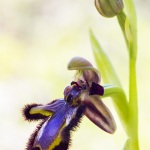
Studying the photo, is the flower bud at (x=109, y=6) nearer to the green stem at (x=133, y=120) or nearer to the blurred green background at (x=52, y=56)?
the green stem at (x=133, y=120)

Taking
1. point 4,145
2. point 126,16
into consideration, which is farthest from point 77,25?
point 126,16

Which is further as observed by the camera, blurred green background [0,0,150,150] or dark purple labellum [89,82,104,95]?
blurred green background [0,0,150,150]

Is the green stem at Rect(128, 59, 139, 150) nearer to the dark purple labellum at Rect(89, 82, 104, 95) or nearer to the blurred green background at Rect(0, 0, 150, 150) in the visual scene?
the dark purple labellum at Rect(89, 82, 104, 95)

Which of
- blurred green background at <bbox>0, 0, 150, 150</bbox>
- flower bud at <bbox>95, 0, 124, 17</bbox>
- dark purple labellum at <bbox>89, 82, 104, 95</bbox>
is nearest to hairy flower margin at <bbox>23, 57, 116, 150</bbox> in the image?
dark purple labellum at <bbox>89, 82, 104, 95</bbox>

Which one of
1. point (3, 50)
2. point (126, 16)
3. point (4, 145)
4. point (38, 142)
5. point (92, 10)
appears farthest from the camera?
point (92, 10)

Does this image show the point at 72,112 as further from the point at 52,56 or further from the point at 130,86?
the point at 52,56

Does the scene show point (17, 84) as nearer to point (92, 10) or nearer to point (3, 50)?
point (3, 50)

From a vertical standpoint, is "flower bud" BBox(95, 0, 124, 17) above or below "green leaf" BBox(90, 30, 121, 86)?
above
